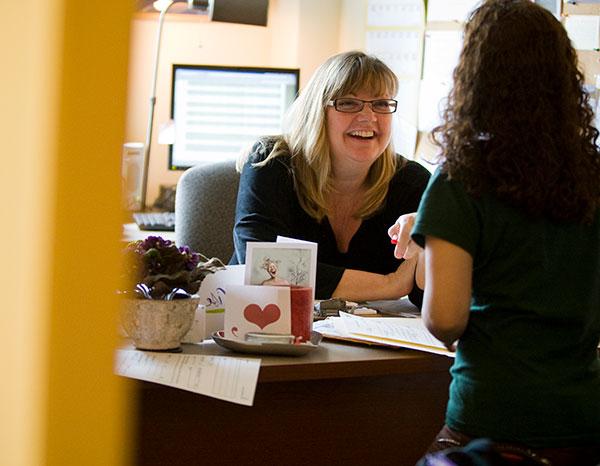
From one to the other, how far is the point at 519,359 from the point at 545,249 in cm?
15

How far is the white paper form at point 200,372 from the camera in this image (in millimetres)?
1394

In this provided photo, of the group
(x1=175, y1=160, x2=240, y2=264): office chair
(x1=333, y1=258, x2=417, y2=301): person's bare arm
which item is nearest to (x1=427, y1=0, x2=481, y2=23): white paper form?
(x1=175, y1=160, x2=240, y2=264): office chair

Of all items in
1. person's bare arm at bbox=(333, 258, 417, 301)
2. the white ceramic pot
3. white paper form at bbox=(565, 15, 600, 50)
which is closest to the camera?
the white ceramic pot

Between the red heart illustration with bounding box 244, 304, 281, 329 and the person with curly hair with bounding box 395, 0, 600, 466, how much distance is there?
1.11 feet

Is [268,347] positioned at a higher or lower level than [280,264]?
lower

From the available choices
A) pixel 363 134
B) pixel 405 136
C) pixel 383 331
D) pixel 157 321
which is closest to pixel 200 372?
pixel 157 321

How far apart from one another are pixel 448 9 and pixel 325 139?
1.27 metres

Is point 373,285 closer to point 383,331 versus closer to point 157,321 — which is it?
point 383,331

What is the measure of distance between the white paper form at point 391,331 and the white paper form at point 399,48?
1.79 m

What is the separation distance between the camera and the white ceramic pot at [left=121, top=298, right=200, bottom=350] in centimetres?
150

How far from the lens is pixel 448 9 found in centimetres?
337

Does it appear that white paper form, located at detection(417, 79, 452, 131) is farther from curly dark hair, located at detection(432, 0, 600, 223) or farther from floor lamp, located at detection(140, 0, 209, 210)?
curly dark hair, located at detection(432, 0, 600, 223)

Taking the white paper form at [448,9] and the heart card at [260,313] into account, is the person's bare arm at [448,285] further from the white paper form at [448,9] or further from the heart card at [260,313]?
the white paper form at [448,9]

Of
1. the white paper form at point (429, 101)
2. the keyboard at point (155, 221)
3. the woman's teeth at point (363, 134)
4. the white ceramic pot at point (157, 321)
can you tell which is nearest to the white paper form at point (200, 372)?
the white ceramic pot at point (157, 321)
